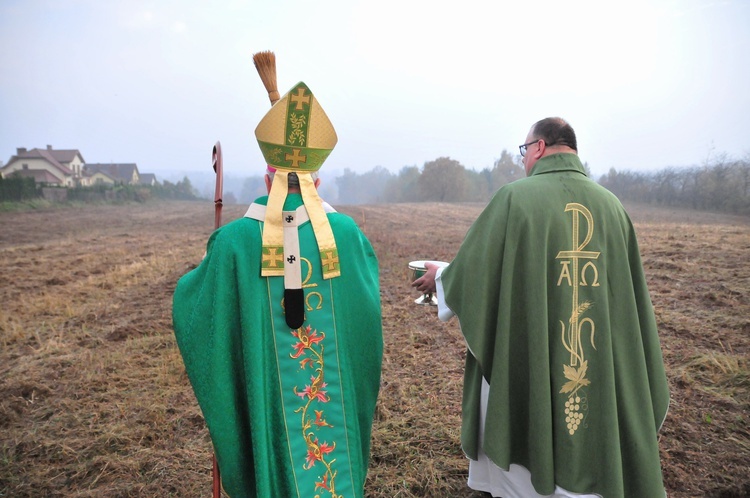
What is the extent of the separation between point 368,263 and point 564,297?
39.8 inches

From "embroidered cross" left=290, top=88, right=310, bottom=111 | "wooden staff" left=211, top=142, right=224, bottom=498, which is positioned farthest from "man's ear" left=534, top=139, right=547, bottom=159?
"wooden staff" left=211, top=142, right=224, bottom=498

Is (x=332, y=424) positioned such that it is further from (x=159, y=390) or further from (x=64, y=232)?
(x=64, y=232)

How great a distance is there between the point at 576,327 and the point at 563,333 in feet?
0.23

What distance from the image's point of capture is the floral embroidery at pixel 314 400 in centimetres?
228

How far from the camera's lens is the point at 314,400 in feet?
7.59

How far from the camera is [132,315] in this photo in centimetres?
745

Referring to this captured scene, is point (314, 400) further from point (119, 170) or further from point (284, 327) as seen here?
point (119, 170)

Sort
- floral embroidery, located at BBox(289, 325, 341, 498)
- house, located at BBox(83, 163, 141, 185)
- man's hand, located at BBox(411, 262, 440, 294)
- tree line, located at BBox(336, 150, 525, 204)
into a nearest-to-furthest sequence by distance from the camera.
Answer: floral embroidery, located at BBox(289, 325, 341, 498), man's hand, located at BBox(411, 262, 440, 294), tree line, located at BBox(336, 150, 525, 204), house, located at BBox(83, 163, 141, 185)

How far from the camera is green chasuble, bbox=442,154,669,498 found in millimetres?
2236

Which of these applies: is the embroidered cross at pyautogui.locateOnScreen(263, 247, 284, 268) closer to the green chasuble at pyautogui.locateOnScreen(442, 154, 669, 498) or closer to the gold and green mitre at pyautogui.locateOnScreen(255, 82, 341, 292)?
the gold and green mitre at pyautogui.locateOnScreen(255, 82, 341, 292)

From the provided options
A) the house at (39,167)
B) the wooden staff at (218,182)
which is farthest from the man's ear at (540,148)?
the house at (39,167)

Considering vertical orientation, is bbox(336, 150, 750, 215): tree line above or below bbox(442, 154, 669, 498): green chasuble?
above

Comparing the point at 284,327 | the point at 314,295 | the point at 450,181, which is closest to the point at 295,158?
the point at 314,295

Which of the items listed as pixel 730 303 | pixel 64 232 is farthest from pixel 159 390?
pixel 64 232
